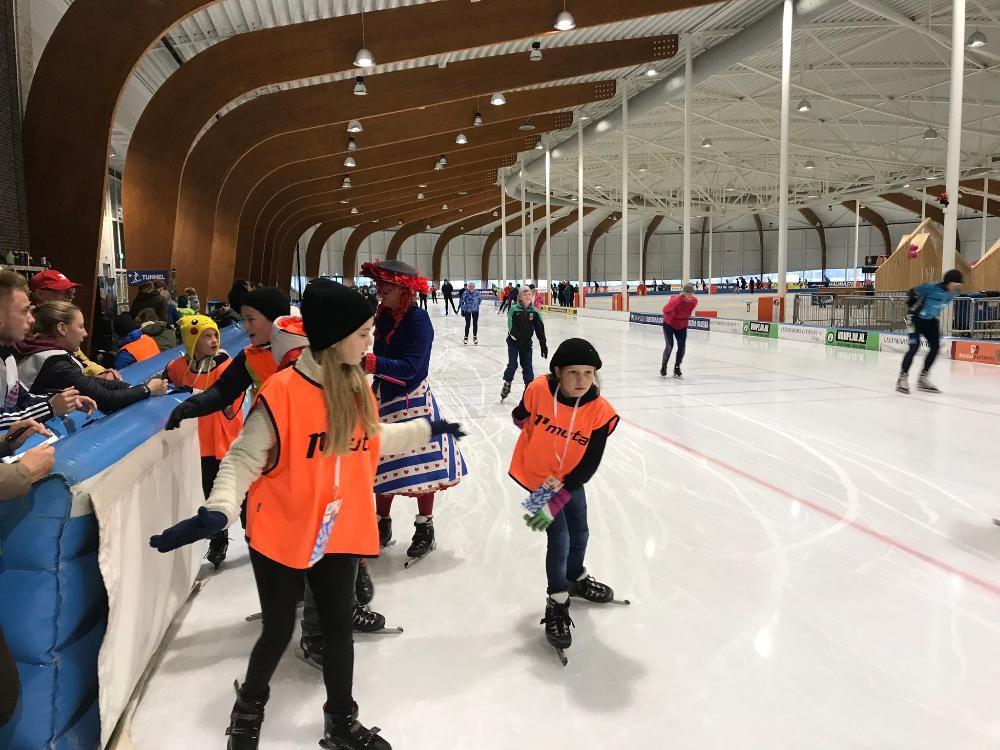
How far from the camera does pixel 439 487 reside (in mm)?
3303

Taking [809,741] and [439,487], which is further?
[439,487]

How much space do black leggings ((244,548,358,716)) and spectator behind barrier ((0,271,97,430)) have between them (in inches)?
38.0

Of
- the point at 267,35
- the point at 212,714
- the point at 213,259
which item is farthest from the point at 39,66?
the point at 213,259

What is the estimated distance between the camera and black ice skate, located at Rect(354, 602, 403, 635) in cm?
267

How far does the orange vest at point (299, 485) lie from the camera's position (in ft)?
5.76

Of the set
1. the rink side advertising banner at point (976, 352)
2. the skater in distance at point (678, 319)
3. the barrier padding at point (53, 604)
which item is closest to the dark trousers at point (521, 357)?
the skater in distance at point (678, 319)

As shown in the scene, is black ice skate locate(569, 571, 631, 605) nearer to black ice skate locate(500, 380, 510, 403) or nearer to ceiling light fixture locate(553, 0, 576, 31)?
black ice skate locate(500, 380, 510, 403)

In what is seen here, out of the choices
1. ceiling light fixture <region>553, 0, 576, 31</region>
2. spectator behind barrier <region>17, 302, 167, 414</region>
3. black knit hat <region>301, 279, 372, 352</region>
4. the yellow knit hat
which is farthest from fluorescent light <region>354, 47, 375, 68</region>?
black knit hat <region>301, 279, 372, 352</region>

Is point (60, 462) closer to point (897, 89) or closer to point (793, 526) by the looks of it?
point (793, 526)

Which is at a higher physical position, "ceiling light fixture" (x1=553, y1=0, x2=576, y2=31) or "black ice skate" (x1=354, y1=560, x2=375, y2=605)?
"ceiling light fixture" (x1=553, y1=0, x2=576, y2=31)

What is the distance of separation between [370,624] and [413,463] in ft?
2.69

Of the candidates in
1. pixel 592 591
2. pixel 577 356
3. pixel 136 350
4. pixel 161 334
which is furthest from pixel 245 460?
pixel 161 334

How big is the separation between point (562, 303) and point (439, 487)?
34435 millimetres

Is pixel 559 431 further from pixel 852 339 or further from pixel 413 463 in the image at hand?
pixel 852 339
